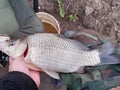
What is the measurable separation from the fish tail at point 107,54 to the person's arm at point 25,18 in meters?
0.64

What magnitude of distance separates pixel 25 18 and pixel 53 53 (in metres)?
0.55

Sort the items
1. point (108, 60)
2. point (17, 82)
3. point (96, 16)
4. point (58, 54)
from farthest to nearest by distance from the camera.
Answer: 1. point (96, 16)
2. point (58, 54)
3. point (108, 60)
4. point (17, 82)

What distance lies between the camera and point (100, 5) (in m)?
3.08

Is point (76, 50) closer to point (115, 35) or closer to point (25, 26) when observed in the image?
point (25, 26)

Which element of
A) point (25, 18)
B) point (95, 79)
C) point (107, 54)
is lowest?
point (95, 79)

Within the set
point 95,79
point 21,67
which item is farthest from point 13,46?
point 95,79

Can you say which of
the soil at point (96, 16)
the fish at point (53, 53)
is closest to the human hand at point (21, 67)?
the fish at point (53, 53)

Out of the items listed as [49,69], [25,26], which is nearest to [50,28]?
[25,26]

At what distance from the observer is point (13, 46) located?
2.09m

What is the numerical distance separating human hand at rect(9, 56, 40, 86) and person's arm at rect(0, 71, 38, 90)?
0.30ft

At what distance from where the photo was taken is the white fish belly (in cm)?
200

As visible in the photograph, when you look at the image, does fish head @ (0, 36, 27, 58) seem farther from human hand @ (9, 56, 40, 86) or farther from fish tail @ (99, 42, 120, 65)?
fish tail @ (99, 42, 120, 65)

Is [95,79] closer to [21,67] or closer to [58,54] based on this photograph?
[58,54]

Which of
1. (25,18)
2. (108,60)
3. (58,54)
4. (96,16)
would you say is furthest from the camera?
(96,16)
